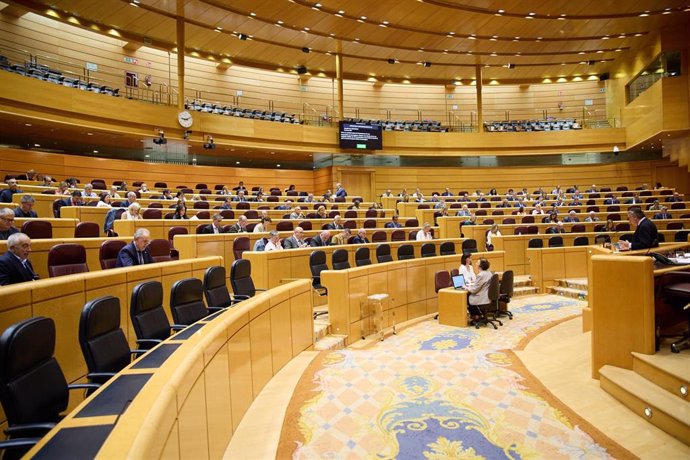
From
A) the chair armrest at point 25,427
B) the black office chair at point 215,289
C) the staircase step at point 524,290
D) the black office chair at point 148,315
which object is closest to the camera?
the chair armrest at point 25,427

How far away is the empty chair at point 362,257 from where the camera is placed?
6.87 metres

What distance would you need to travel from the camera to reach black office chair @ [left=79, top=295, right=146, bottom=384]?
219 cm

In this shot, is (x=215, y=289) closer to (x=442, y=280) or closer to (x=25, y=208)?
(x=25, y=208)

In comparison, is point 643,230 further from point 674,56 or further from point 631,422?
point 674,56

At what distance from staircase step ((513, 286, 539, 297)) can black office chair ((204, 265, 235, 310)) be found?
5992mm

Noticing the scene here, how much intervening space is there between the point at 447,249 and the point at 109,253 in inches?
217

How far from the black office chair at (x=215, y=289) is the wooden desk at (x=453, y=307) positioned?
3.38 meters

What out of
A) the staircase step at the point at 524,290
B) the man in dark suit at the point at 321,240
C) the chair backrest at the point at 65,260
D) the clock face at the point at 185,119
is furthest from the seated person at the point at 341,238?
the clock face at the point at 185,119

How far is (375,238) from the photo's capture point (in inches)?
338

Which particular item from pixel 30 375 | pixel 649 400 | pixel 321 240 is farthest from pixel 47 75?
pixel 649 400

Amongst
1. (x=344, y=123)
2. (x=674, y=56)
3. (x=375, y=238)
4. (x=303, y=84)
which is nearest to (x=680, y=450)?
(x=375, y=238)

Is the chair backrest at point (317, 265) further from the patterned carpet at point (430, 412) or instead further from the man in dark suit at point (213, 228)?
the man in dark suit at point (213, 228)

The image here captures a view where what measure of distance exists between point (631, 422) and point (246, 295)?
10.8 feet

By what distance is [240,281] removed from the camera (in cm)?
462
